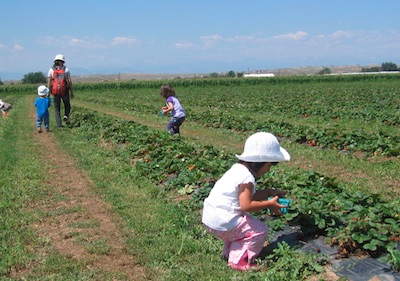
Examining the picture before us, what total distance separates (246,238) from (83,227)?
2072 millimetres

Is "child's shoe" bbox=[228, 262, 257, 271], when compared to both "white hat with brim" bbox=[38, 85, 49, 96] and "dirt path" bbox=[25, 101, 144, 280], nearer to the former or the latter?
"dirt path" bbox=[25, 101, 144, 280]

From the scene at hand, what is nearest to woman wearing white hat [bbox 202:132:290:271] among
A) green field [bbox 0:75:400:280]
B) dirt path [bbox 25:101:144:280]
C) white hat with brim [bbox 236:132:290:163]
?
white hat with brim [bbox 236:132:290:163]

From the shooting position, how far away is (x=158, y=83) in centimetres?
5125

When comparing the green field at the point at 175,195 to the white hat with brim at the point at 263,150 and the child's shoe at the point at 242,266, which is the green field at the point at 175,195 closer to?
the child's shoe at the point at 242,266

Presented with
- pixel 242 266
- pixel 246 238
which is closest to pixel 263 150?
pixel 246 238

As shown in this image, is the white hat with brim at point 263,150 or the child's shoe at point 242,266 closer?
the white hat with brim at point 263,150

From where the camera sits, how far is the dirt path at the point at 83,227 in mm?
4367

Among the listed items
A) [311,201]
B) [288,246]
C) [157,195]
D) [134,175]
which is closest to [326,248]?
[288,246]

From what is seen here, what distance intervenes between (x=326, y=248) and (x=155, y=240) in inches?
66.7

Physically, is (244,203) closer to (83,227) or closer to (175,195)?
(83,227)

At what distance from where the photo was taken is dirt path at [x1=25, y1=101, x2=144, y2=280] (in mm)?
4367

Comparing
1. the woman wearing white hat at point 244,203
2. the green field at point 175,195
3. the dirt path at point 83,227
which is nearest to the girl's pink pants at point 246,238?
the woman wearing white hat at point 244,203

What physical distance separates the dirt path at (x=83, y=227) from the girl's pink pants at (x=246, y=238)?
83 cm

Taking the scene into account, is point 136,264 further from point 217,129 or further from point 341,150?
point 217,129
